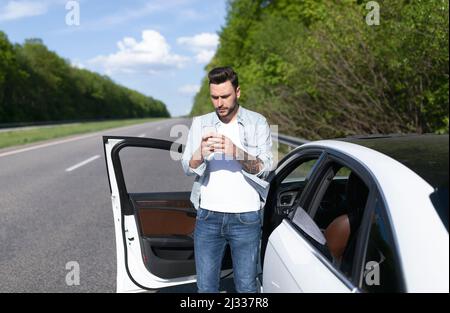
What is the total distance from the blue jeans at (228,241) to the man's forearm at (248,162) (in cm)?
28

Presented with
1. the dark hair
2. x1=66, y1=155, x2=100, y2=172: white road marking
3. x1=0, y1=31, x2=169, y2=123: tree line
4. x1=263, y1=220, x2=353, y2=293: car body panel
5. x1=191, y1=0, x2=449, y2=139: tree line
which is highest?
x1=0, y1=31, x2=169, y2=123: tree line

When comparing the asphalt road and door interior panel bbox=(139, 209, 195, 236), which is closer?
door interior panel bbox=(139, 209, 195, 236)

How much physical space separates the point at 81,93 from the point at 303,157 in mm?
119560

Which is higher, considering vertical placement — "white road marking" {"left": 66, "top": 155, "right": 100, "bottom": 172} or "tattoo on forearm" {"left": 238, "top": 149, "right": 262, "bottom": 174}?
"tattoo on forearm" {"left": 238, "top": 149, "right": 262, "bottom": 174}

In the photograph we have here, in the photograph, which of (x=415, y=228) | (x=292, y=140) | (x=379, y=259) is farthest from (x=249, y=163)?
(x=292, y=140)

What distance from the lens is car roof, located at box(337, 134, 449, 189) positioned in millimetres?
1697

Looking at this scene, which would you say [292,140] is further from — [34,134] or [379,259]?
[34,134]

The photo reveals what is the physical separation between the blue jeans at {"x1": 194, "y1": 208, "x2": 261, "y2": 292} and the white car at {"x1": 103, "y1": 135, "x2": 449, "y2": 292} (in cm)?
12

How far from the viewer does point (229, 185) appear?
2.47 metres

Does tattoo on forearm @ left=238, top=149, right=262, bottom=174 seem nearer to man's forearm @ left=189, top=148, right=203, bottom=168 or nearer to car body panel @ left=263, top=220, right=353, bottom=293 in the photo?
man's forearm @ left=189, top=148, right=203, bottom=168

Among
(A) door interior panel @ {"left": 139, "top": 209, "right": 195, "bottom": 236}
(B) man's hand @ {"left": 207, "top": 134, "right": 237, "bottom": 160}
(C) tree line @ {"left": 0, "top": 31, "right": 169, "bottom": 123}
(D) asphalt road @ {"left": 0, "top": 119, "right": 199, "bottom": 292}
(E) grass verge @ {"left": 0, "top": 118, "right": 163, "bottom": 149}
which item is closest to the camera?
(B) man's hand @ {"left": 207, "top": 134, "right": 237, "bottom": 160}

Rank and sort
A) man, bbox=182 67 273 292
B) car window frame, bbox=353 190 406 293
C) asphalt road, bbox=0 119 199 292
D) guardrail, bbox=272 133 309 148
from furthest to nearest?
guardrail, bbox=272 133 309 148 < asphalt road, bbox=0 119 199 292 < man, bbox=182 67 273 292 < car window frame, bbox=353 190 406 293

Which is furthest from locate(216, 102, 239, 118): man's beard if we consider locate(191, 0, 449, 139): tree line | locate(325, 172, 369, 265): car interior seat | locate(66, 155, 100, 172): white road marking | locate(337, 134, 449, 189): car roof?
locate(66, 155, 100, 172): white road marking
